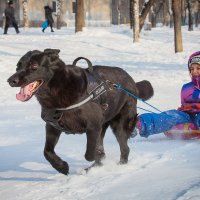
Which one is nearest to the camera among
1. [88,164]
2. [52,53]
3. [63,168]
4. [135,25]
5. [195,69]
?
[52,53]

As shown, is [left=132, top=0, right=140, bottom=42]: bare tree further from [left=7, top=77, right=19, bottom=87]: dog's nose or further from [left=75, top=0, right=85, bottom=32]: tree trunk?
[left=7, top=77, right=19, bottom=87]: dog's nose

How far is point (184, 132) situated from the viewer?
6.57m

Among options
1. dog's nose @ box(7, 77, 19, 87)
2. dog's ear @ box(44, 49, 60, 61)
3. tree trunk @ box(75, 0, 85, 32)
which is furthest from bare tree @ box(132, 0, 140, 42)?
dog's nose @ box(7, 77, 19, 87)

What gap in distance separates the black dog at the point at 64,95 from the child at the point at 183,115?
97cm

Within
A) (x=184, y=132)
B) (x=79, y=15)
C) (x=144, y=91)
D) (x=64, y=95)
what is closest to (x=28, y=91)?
(x=64, y=95)

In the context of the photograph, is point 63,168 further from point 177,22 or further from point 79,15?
point 79,15

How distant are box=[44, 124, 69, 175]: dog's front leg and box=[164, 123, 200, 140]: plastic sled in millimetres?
2088

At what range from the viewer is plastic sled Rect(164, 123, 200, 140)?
650 cm

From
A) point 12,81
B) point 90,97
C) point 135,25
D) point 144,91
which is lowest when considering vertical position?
point 144,91

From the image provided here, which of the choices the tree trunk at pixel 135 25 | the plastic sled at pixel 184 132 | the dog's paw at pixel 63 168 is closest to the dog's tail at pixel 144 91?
the plastic sled at pixel 184 132

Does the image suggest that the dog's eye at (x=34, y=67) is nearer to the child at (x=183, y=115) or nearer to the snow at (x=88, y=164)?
the snow at (x=88, y=164)

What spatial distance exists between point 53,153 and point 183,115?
2.32 metres

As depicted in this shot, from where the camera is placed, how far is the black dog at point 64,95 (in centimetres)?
451

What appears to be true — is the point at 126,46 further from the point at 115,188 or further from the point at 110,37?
the point at 115,188
